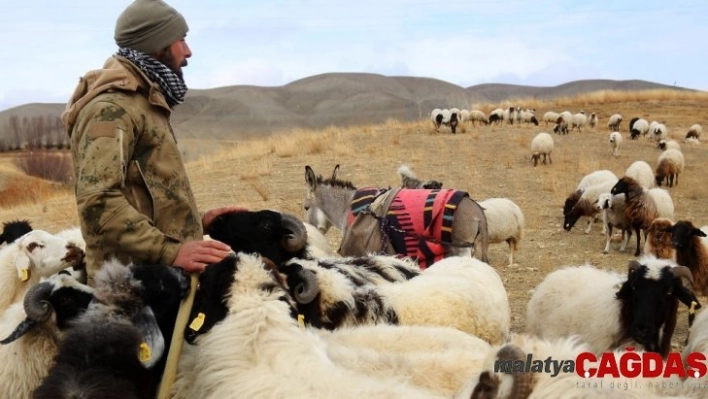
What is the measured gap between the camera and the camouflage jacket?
9.59 ft

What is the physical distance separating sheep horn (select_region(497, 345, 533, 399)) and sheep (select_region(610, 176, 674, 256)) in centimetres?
1053

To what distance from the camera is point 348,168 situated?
60.9 feet

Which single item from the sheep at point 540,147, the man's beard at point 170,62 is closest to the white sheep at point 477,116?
the sheep at point 540,147

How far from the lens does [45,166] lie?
1277 inches

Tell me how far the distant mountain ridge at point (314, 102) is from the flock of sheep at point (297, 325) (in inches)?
2562

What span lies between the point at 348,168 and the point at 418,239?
472 inches

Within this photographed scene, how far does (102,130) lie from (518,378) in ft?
7.15

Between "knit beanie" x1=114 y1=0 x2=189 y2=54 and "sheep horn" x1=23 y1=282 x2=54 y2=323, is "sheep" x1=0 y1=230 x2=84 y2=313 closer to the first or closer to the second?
"sheep horn" x1=23 y1=282 x2=54 y2=323

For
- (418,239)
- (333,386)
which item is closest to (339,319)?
(333,386)

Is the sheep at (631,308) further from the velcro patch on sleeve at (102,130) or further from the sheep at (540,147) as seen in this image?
the sheep at (540,147)

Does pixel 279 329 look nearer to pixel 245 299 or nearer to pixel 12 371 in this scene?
pixel 245 299

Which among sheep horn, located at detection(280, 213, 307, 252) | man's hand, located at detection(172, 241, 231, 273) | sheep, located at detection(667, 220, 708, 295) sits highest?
man's hand, located at detection(172, 241, 231, 273)

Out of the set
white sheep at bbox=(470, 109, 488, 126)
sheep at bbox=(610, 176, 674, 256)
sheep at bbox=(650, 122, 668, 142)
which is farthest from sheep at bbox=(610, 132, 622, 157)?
white sheep at bbox=(470, 109, 488, 126)

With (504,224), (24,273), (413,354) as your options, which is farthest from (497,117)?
(413,354)
